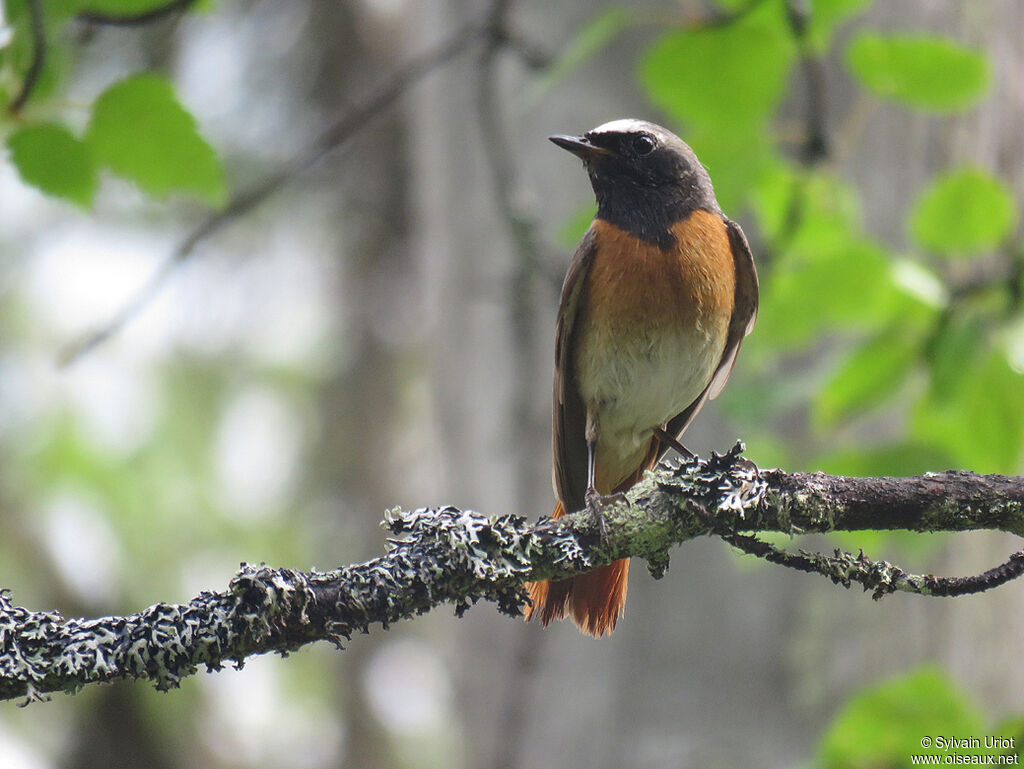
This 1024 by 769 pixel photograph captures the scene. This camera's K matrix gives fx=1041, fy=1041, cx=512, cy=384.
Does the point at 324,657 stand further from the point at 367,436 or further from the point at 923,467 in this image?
the point at 923,467

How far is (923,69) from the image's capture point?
308cm

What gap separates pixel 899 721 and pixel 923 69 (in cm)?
186

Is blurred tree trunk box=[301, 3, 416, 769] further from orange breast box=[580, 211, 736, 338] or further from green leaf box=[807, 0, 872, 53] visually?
green leaf box=[807, 0, 872, 53]

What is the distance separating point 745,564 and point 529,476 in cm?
119

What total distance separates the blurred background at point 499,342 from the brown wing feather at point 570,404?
363 millimetres

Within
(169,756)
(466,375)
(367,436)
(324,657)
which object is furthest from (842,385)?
→ (324,657)

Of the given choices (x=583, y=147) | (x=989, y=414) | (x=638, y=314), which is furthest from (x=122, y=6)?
(x=989, y=414)

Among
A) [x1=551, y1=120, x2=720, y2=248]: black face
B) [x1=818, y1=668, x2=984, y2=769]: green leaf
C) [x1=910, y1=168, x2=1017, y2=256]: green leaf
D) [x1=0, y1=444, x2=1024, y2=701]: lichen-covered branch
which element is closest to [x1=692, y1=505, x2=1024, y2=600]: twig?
[x1=0, y1=444, x2=1024, y2=701]: lichen-covered branch

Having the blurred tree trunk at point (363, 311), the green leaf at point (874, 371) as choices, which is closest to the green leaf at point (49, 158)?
the green leaf at point (874, 371)

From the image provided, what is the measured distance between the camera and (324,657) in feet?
31.2

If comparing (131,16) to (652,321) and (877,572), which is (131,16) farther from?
(877,572)

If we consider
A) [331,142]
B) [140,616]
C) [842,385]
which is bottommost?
[140,616]

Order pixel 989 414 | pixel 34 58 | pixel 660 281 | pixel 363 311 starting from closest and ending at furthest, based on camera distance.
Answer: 1. pixel 34 58
2. pixel 989 414
3. pixel 660 281
4. pixel 363 311

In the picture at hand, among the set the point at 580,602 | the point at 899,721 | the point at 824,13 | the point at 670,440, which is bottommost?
the point at 899,721
